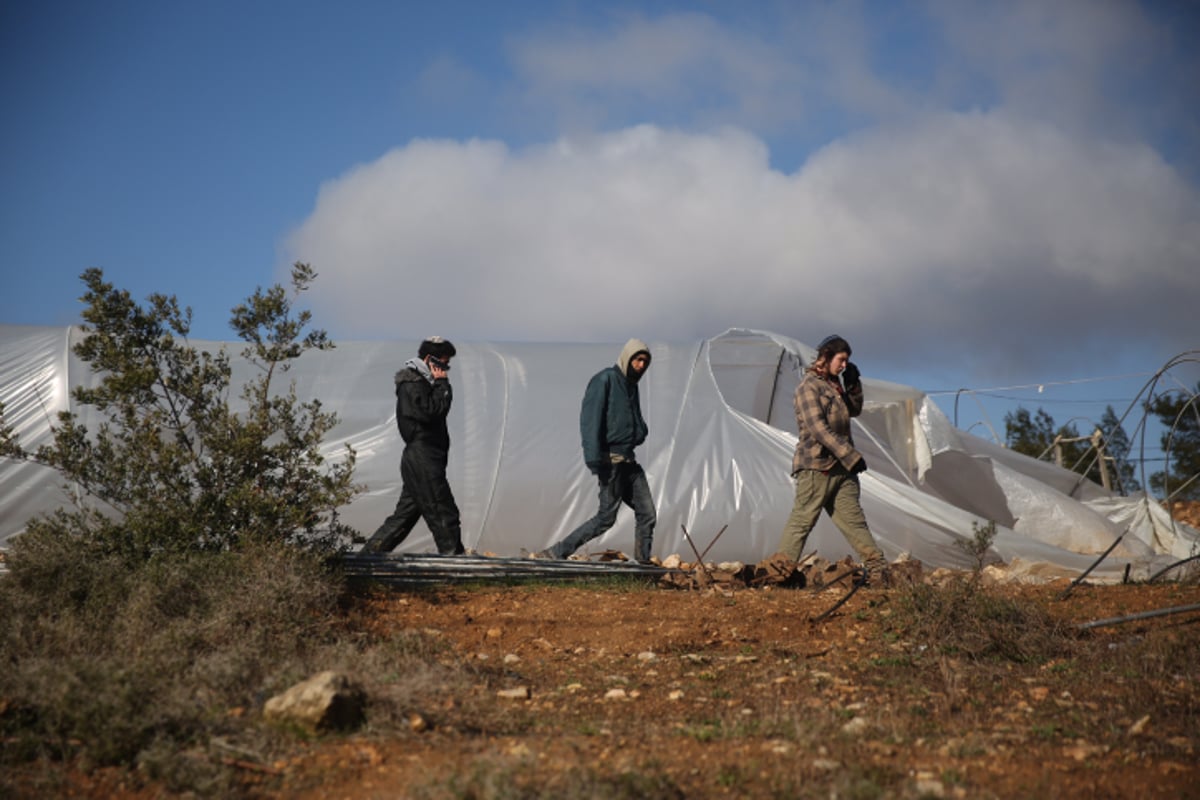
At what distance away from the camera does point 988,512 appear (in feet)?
36.9

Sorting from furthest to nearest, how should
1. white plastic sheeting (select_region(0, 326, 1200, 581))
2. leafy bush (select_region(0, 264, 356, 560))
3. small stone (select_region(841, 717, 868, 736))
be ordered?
1. white plastic sheeting (select_region(0, 326, 1200, 581))
2. leafy bush (select_region(0, 264, 356, 560))
3. small stone (select_region(841, 717, 868, 736))

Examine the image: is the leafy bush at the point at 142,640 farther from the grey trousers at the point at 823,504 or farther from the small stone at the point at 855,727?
the grey trousers at the point at 823,504

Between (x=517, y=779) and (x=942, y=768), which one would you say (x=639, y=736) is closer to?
(x=517, y=779)

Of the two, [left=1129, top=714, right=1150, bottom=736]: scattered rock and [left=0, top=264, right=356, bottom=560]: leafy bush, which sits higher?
[left=0, top=264, right=356, bottom=560]: leafy bush

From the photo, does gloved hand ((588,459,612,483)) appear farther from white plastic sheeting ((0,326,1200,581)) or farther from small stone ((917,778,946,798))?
small stone ((917,778,946,798))

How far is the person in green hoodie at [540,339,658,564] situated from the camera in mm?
7609

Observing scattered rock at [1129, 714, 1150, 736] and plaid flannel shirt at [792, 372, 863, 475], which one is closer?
scattered rock at [1129, 714, 1150, 736]

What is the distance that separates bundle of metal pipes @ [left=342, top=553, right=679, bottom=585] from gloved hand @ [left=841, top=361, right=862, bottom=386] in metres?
1.79

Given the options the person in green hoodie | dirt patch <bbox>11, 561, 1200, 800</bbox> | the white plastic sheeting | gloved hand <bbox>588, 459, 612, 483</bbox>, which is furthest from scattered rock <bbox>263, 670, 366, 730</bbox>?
the white plastic sheeting

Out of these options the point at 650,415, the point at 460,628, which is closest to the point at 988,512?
the point at 650,415

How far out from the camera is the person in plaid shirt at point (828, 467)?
6.74 meters

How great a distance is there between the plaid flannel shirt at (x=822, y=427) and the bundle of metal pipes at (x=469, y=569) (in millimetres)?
1236

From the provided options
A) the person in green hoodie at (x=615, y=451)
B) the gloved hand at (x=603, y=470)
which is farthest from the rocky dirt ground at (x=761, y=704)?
the gloved hand at (x=603, y=470)

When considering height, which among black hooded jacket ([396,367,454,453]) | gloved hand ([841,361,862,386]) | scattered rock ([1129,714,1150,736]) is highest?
gloved hand ([841,361,862,386])
